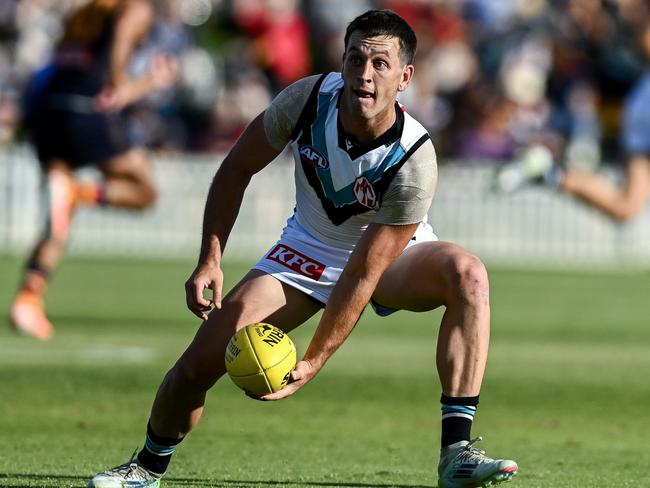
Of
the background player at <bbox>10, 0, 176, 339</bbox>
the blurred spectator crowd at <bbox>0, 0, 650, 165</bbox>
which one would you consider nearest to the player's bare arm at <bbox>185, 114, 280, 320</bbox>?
the background player at <bbox>10, 0, 176, 339</bbox>

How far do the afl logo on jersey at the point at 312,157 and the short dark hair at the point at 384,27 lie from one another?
23.0 inches

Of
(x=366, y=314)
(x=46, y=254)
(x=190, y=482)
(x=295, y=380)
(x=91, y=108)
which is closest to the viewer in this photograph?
(x=295, y=380)

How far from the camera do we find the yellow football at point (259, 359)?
5.68 meters

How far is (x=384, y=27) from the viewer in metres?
5.84

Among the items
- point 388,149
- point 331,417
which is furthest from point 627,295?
point 388,149

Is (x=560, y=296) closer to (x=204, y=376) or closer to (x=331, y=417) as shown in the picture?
(x=331, y=417)

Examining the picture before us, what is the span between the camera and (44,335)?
12094 mm

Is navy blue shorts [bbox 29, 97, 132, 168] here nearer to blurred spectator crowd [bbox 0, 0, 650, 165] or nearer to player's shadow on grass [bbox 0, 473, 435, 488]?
player's shadow on grass [bbox 0, 473, 435, 488]

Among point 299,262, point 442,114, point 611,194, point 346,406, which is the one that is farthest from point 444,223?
point 299,262

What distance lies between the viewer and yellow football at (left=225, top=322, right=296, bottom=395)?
568 cm

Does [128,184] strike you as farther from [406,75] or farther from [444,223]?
[444,223]

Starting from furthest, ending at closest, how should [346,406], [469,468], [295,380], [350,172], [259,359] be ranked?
[346,406] → [350,172] → [469,468] → [295,380] → [259,359]

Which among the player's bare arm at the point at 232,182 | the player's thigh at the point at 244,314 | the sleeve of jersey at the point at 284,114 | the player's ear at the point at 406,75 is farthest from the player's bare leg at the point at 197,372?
the player's ear at the point at 406,75

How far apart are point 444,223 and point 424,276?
1782 cm
